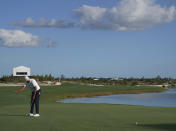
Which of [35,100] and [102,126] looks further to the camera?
[35,100]

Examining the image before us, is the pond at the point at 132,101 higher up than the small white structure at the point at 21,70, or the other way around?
the small white structure at the point at 21,70

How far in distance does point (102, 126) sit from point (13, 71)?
116096mm

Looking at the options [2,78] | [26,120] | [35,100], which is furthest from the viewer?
[2,78]

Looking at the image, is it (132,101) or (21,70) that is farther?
(21,70)

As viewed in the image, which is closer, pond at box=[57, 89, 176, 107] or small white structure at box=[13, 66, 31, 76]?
pond at box=[57, 89, 176, 107]

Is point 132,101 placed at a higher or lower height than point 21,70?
lower

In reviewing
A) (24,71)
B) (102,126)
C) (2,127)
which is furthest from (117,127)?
(24,71)

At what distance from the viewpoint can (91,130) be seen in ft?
40.7

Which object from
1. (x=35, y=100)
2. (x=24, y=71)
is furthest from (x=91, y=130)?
(x=24, y=71)

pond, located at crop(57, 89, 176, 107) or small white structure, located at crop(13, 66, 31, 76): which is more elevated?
small white structure, located at crop(13, 66, 31, 76)

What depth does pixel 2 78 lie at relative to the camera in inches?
4498

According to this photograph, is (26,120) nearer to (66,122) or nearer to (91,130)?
(66,122)

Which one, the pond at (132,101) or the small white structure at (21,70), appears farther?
the small white structure at (21,70)

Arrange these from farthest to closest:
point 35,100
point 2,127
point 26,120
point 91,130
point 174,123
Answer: point 35,100
point 26,120
point 174,123
point 2,127
point 91,130
